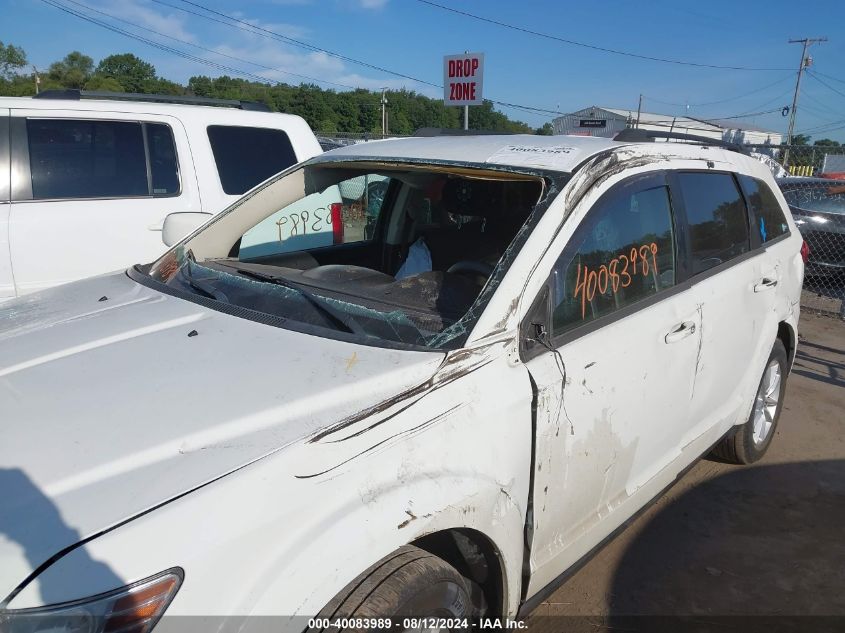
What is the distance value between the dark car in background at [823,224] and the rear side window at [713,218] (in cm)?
689

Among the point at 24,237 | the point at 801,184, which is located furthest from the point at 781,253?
the point at 801,184

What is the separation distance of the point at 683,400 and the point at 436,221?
1705 mm

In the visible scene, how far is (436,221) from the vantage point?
380cm

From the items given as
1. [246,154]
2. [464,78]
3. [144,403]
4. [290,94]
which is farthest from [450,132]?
[290,94]

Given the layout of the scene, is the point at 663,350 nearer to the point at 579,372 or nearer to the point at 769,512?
the point at 579,372

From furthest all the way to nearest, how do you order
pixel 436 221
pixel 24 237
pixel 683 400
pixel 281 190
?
pixel 24 237 < pixel 436 221 < pixel 281 190 < pixel 683 400

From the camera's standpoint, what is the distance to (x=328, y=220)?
4473 mm

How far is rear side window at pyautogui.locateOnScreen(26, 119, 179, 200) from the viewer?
15.0 ft

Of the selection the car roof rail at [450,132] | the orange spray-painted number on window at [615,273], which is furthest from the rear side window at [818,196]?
the orange spray-painted number on window at [615,273]

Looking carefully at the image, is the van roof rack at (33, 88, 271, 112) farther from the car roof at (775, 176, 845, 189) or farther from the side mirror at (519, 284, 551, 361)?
the car roof at (775, 176, 845, 189)

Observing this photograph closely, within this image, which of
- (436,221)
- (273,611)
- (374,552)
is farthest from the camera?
(436,221)

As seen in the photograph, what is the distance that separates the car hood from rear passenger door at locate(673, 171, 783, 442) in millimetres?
1580

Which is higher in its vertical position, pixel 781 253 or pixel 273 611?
pixel 781 253

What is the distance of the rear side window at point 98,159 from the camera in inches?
180
